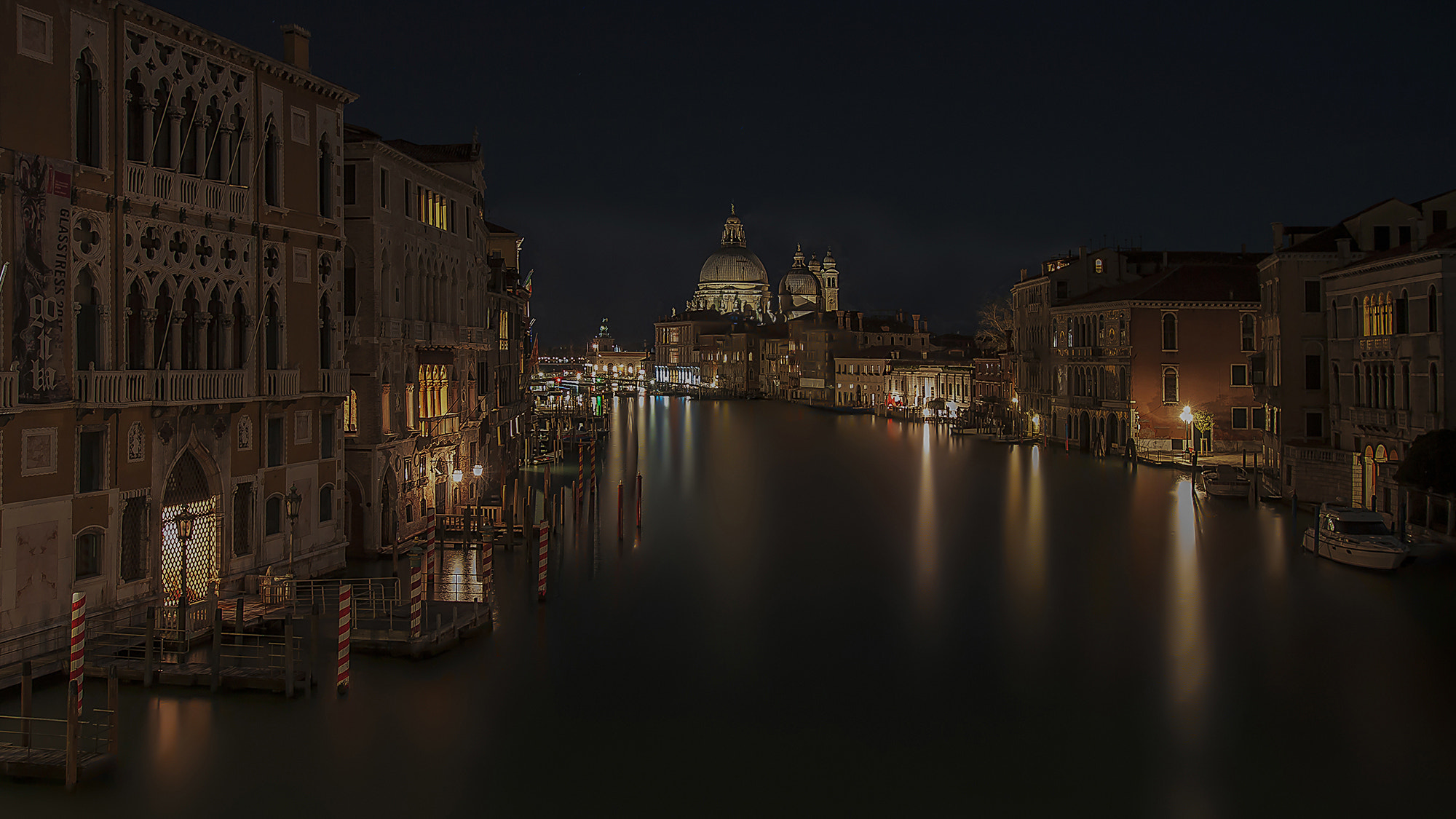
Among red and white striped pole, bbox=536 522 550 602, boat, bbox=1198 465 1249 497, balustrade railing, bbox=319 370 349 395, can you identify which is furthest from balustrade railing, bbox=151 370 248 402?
boat, bbox=1198 465 1249 497

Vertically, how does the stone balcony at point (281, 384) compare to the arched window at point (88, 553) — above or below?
above

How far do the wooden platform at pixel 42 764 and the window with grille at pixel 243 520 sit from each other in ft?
19.3

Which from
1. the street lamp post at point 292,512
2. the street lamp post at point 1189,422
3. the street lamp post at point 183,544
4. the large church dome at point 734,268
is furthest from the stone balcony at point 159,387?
the large church dome at point 734,268

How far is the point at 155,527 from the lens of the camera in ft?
47.3

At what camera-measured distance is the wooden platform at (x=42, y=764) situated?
1019 centimetres

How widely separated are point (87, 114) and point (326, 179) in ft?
16.7

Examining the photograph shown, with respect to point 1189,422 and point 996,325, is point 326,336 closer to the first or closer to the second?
point 1189,422

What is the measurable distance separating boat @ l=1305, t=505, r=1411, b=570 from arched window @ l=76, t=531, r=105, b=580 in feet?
66.3

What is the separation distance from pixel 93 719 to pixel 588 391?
2299 inches

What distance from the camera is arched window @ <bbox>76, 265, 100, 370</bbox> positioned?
13.4 meters

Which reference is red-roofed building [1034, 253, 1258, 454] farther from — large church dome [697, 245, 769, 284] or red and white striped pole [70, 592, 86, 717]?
large church dome [697, 245, 769, 284]

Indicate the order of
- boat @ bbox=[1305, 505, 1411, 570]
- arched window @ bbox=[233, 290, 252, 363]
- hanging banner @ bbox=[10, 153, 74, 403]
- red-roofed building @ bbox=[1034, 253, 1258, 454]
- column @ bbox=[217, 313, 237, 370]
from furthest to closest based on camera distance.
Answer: red-roofed building @ bbox=[1034, 253, 1258, 454]
boat @ bbox=[1305, 505, 1411, 570]
arched window @ bbox=[233, 290, 252, 363]
column @ bbox=[217, 313, 237, 370]
hanging banner @ bbox=[10, 153, 74, 403]

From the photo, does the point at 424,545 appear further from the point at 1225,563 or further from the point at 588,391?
the point at 588,391

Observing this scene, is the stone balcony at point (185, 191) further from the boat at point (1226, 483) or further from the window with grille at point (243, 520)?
the boat at point (1226, 483)
